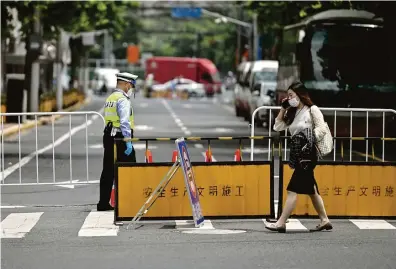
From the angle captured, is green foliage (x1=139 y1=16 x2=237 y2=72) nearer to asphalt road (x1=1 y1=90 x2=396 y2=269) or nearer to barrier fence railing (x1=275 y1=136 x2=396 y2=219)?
asphalt road (x1=1 y1=90 x2=396 y2=269)

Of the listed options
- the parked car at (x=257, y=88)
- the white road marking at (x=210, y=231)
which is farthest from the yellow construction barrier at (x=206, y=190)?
the parked car at (x=257, y=88)

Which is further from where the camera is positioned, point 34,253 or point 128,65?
point 128,65

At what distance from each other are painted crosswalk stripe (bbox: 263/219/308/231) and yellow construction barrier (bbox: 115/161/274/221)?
26 cm

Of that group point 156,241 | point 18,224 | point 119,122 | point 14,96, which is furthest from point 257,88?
point 156,241

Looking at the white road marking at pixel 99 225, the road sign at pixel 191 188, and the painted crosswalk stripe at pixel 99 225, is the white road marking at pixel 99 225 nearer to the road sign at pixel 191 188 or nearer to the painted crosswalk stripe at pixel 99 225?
the painted crosswalk stripe at pixel 99 225

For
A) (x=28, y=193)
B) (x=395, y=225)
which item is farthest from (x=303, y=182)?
(x=28, y=193)

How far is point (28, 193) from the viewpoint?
57.3 feet

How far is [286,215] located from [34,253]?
291 cm

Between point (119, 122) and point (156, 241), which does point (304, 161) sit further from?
point (119, 122)

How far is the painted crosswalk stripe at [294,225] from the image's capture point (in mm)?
13281

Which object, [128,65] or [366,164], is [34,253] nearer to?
[366,164]

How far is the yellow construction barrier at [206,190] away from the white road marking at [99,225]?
9.6 inches

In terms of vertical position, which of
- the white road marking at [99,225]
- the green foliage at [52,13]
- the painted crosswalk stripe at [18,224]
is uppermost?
the green foliage at [52,13]

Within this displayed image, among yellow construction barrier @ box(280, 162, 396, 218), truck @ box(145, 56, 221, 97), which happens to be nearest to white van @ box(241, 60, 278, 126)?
yellow construction barrier @ box(280, 162, 396, 218)
